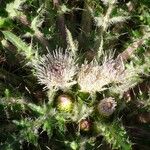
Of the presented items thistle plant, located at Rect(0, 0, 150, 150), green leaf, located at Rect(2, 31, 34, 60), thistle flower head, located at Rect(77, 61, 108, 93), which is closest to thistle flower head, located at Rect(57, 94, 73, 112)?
thistle plant, located at Rect(0, 0, 150, 150)

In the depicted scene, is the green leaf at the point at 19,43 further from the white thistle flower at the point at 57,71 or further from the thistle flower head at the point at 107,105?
the thistle flower head at the point at 107,105

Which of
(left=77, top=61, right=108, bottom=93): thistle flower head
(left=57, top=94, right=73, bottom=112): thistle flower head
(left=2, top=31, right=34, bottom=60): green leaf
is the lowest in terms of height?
(left=57, top=94, right=73, bottom=112): thistle flower head

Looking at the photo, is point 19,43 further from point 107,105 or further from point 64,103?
point 107,105

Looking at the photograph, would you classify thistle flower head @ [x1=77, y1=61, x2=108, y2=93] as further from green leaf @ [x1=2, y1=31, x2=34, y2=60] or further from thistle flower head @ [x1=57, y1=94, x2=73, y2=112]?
green leaf @ [x1=2, y1=31, x2=34, y2=60]

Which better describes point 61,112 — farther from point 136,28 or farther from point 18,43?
point 136,28

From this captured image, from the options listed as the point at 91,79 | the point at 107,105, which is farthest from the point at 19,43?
the point at 107,105

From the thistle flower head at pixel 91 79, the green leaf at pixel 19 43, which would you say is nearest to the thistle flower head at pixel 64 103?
the thistle flower head at pixel 91 79

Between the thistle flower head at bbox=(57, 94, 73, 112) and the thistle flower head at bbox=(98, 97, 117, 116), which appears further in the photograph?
the thistle flower head at bbox=(57, 94, 73, 112)
